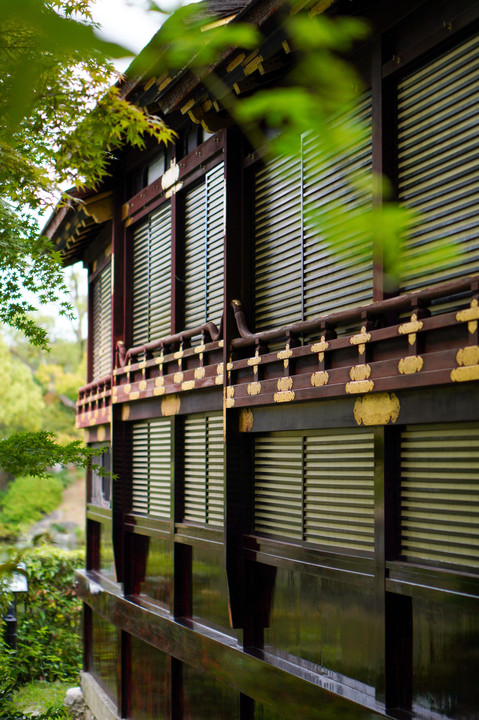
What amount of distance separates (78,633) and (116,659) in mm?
7199

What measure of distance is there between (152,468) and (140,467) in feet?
1.69

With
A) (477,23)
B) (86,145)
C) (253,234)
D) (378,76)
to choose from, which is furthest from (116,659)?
(477,23)

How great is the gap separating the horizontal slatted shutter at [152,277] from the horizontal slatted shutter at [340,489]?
12.3ft

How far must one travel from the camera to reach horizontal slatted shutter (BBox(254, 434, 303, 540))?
6.38m

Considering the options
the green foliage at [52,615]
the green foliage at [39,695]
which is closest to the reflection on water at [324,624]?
the green foliage at [39,695]

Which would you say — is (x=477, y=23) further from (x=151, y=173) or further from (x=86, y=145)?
(x=151, y=173)

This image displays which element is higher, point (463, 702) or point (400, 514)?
point (400, 514)

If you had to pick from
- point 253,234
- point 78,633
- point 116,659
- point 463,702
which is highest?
point 253,234

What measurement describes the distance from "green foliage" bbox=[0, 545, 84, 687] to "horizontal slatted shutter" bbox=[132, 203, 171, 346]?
7.93 meters

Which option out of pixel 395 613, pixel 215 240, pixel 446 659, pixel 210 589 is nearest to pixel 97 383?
pixel 215 240

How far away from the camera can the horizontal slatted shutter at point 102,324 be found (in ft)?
41.4

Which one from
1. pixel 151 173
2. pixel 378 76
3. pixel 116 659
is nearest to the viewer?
pixel 378 76

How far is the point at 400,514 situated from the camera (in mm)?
5051

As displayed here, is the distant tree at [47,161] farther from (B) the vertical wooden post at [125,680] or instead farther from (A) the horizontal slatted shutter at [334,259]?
(B) the vertical wooden post at [125,680]
